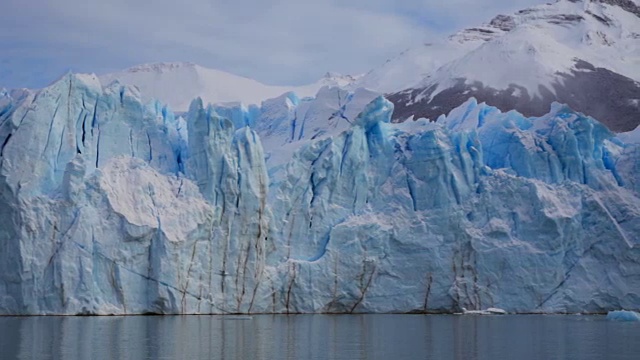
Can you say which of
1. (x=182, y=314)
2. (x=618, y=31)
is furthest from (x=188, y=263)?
(x=618, y=31)

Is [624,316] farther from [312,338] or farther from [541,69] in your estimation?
[541,69]

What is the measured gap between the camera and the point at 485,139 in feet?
112

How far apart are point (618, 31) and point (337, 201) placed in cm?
3577

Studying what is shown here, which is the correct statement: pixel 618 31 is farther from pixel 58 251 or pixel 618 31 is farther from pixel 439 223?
pixel 58 251

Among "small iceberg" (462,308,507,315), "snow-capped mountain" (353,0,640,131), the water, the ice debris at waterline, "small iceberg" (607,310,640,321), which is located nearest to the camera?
the water

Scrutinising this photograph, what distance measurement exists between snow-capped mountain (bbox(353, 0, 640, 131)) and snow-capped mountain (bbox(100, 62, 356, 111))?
26.4 feet

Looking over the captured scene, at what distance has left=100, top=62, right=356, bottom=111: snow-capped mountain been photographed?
46.9 m

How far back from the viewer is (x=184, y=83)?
48250 mm

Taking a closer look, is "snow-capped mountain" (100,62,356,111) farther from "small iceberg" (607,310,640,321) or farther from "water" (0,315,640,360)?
"small iceberg" (607,310,640,321)

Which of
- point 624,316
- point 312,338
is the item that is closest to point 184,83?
point 624,316

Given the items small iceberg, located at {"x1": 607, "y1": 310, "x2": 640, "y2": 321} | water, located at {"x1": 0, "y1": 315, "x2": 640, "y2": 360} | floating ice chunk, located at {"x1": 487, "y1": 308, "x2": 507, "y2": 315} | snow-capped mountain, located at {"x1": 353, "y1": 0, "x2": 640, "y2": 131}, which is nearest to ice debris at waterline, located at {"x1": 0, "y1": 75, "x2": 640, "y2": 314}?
floating ice chunk, located at {"x1": 487, "y1": 308, "x2": 507, "y2": 315}

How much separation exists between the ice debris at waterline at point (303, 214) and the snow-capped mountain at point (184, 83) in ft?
45.1

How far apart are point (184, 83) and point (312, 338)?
28.8m

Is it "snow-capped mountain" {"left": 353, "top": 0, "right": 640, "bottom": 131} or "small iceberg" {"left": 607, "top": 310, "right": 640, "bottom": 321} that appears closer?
"small iceberg" {"left": 607, "top": 310, "right": 640, "bottom": 321}
